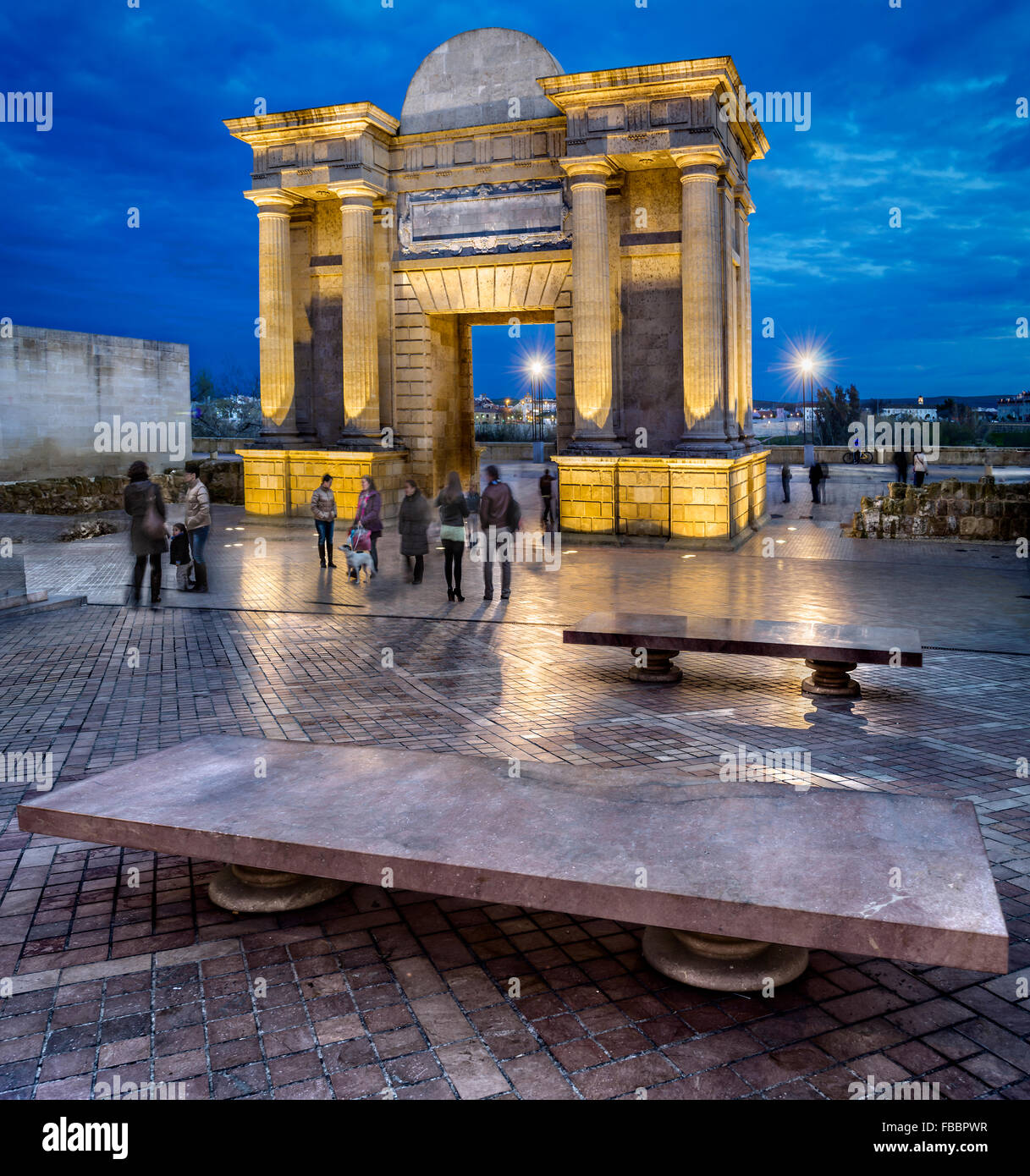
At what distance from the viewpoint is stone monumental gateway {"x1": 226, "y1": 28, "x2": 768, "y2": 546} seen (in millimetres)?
19875

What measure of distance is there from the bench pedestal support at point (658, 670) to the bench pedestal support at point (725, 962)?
16.1 ft

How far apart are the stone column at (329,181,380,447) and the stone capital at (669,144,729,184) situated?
7252 mm

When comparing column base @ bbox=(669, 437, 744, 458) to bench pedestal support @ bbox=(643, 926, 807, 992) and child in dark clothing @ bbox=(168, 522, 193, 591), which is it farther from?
bench pedestal support @ bbox=(643, 926, 807, 992)

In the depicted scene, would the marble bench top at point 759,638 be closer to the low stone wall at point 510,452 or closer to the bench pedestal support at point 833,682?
the bench pedestal support at point 833,682

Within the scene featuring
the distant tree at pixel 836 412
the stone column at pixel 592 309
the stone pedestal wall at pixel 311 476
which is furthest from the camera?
the distant tree at pixel 836 412

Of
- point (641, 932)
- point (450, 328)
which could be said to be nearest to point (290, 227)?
point (450, 328)

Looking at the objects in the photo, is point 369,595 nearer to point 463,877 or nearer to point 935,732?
point 935,732

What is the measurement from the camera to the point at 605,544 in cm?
2034

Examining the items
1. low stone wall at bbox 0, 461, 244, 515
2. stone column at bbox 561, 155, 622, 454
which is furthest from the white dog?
low stone wall at bbox 0, 461, 244, 515

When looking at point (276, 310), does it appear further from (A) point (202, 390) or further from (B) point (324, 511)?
(A) point (202, 390)

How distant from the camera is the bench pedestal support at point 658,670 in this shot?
8.92 meters

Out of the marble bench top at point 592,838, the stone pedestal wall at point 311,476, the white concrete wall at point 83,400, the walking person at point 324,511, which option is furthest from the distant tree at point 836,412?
the marble bench top at point 592,838

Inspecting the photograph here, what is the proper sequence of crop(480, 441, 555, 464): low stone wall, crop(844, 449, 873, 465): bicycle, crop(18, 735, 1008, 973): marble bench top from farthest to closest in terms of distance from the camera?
crop(480, 441, 555, 464): low stone wall
crop(844, 449, 873, 465): bicycle
crop(18, 735, 1008, 973): marble bench top
